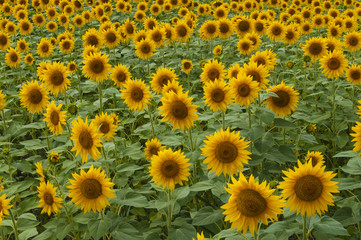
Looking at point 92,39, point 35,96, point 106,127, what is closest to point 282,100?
point 106,127

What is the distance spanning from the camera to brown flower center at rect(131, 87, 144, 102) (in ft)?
14.2

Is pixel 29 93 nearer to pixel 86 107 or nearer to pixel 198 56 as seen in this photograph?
pixel 86 107

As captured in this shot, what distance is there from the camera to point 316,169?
7.49 feet

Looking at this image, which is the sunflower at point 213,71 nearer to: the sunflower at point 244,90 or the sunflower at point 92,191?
the sunflower at point 244,90

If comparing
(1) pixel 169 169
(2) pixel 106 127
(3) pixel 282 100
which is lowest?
(1) pixel 169 169

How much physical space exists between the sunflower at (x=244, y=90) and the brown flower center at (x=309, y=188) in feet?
4.42

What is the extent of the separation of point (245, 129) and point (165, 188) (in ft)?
3.42

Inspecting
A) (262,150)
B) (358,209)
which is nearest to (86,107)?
(262,150)

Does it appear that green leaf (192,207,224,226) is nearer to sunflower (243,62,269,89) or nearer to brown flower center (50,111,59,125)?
sunflower (243,62,269,89)

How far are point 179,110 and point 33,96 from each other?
2.16 metres

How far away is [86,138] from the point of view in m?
3.28

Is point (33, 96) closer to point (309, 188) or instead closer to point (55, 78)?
point (55, 78)

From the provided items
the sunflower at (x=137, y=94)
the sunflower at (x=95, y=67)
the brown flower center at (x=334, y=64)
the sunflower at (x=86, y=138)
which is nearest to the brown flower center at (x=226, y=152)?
the sunflower at (x=86, y=138)

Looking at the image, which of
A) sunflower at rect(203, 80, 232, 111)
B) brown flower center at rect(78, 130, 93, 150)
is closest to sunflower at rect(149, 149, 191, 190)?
brown flower center at rect(78, 130, 93, 150)
